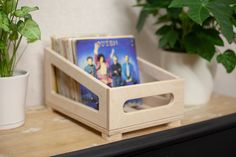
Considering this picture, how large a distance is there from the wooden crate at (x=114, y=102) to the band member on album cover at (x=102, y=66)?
89 millimetres

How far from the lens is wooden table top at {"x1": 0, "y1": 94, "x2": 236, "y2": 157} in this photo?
0.69 metres

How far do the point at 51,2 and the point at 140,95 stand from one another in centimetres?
44

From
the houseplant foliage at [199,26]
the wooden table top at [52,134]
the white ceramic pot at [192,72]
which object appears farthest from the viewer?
A: the white ceramic pot at [192,72]

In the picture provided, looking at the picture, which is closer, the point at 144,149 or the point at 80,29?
the point at 144,149

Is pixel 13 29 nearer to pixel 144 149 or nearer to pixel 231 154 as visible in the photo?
pixel 144 149

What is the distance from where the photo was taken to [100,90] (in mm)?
757

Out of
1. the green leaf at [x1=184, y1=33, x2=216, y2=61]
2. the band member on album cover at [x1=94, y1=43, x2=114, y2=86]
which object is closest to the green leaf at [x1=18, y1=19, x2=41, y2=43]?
the band member on album cover at [x1=94, y1=43, x2=114, y2=86]

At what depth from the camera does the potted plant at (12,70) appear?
2.40ft

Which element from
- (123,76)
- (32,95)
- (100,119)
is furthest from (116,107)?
(32,95)

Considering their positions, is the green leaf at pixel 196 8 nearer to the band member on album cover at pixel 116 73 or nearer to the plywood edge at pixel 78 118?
the band member on album cover at pixel 116 73

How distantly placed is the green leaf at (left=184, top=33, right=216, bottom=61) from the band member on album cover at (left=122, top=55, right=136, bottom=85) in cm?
18

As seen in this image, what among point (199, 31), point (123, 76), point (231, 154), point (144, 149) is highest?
point (199, 31)

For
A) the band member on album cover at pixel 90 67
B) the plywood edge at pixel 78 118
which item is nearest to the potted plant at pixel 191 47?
the band member on album cover at pixel 90 67

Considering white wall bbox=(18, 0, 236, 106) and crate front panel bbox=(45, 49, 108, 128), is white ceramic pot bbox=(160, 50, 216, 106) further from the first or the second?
crate front panel bbox=(45, 49, 108, 128)
